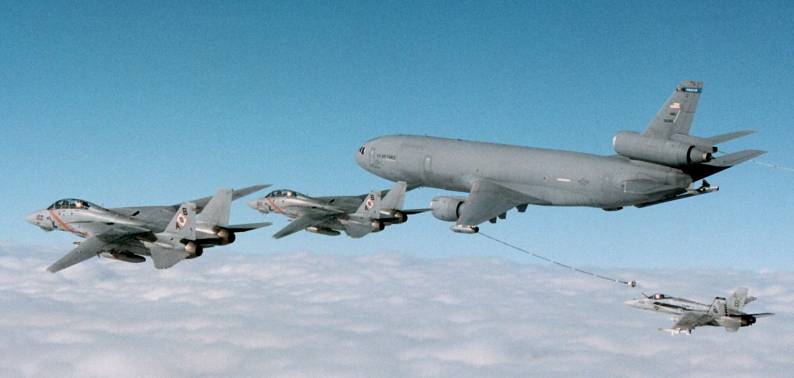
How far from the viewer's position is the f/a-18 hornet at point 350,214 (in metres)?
39.2

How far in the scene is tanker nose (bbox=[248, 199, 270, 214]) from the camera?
45.0 m

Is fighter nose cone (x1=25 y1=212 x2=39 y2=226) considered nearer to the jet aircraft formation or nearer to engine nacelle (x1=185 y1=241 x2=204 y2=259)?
the jet aircraft formation

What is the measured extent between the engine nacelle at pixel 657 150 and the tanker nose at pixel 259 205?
1963 cm

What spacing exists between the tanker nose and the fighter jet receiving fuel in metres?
8.02

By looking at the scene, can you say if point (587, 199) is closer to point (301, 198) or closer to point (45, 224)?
point (301, 198)

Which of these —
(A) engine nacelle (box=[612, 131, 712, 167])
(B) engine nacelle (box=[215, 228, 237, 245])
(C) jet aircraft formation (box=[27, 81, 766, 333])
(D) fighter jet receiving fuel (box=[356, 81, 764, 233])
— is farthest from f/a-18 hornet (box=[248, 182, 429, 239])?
(A) engine nacelle (box=[612, 131, 712, 167])

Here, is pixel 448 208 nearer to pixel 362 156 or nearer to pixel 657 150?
pixel 657 150

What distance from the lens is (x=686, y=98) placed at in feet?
115

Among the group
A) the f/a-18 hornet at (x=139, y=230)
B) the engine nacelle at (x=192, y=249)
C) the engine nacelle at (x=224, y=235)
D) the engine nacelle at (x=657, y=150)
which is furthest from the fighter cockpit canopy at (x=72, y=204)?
the engine nacelle at (x=657, y=150)

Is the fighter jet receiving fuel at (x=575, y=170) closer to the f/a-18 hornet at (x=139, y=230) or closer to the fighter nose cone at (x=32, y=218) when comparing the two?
the f/a-18 hornet at (x=139, y=230)

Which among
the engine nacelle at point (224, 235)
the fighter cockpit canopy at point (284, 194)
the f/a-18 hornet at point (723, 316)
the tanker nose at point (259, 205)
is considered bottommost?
the f/a-18 hornet at point (723, 316)

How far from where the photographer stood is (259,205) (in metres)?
45.3

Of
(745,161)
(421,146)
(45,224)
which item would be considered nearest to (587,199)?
(745,161)

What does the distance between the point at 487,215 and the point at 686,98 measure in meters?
10.2
